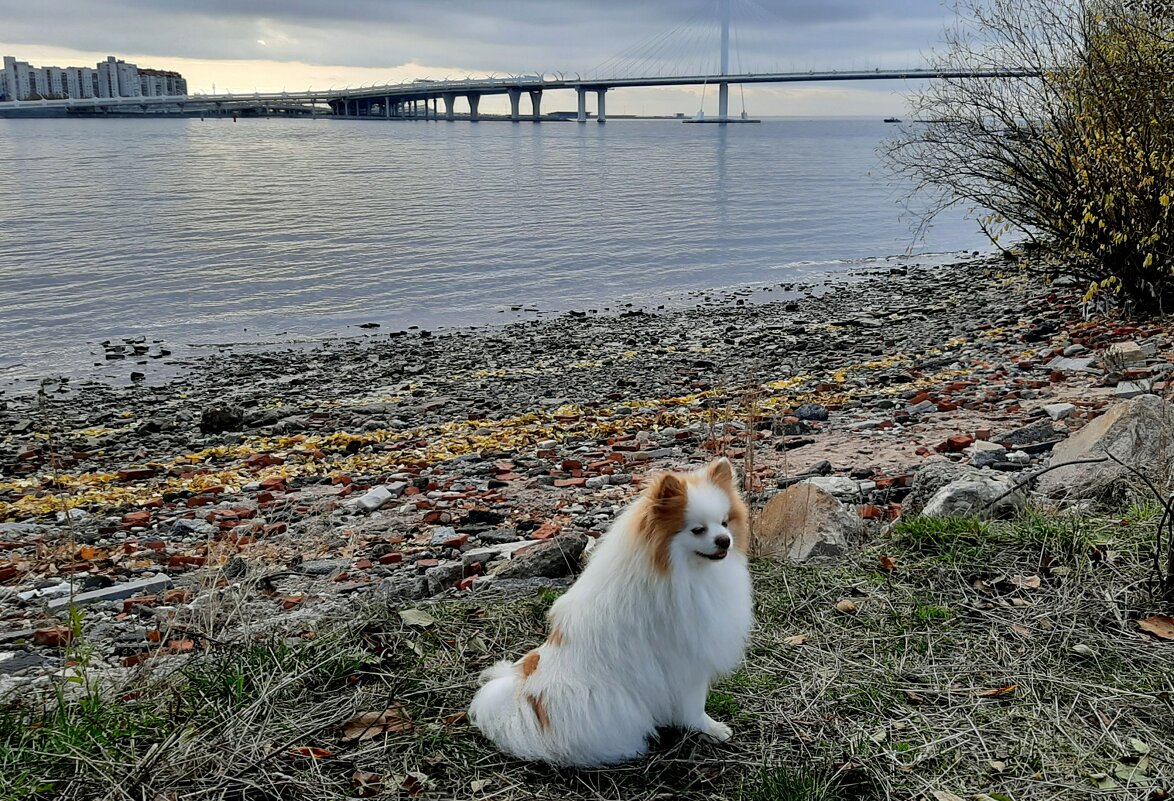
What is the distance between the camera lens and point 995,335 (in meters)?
12.2

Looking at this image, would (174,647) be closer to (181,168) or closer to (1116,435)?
(1116,435)

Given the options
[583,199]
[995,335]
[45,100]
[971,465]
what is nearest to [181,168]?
[583,199]

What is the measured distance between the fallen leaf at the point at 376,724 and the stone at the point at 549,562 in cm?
132

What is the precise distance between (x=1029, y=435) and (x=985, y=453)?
0.62 m

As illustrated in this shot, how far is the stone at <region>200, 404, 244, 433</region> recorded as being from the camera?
9906 millimetres

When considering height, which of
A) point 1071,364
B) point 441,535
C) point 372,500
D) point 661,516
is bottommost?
point 372,500

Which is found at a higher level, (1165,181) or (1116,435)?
(1165,181)

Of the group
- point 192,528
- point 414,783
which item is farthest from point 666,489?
point 192,528

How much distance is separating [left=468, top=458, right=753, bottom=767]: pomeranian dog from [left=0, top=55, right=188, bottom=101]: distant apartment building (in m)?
163

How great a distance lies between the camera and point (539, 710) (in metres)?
3.00

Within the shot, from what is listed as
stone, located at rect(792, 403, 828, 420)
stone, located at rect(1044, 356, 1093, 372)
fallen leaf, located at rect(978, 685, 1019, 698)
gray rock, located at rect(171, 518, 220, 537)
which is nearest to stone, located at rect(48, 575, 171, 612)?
gray rock, located at rect(171, 518, 220, 537)

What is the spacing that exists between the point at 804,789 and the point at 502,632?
4.99ft

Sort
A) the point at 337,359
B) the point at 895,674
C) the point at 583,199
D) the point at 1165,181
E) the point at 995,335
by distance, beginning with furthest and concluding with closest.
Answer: the point at 583,199
the point at 337,359
the point at 995,335
the point at 1165,181
the point at 895,674

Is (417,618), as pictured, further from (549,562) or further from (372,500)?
(372,500)
